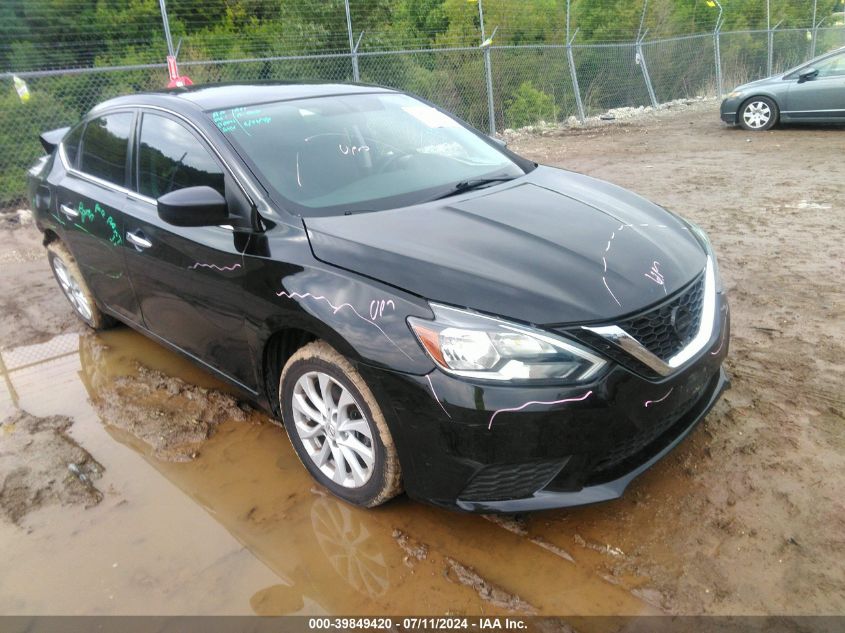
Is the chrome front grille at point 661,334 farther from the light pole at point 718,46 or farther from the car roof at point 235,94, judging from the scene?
the light pole at point 718,46

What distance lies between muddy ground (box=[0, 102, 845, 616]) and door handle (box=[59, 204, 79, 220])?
98cm

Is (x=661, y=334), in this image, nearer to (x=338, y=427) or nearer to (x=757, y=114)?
(x=338, y=427)

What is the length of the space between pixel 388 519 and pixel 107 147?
2912 millimetres

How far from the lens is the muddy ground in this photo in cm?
233

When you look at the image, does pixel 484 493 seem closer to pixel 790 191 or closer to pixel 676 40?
pixel 790 191

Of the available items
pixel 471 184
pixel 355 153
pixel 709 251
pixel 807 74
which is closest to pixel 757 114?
pixel 807 74

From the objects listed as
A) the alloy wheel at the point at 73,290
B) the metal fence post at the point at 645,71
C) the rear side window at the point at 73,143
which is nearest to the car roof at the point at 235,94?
the rear side window at the point at 73,143

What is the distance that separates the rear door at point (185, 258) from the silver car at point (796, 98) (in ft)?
38.0

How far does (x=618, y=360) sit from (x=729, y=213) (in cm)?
524

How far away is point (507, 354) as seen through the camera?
2211 mm

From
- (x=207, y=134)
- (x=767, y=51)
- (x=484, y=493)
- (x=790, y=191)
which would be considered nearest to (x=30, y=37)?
(x=207, y=134)

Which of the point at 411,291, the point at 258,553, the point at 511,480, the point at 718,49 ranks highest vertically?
the point at 718,49

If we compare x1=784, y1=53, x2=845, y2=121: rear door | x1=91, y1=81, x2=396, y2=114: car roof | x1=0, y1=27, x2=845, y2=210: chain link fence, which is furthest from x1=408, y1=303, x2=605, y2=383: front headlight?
x1=784, y1=53, x2=845, y2=121: rear door

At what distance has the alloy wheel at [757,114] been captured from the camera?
11.9 m
